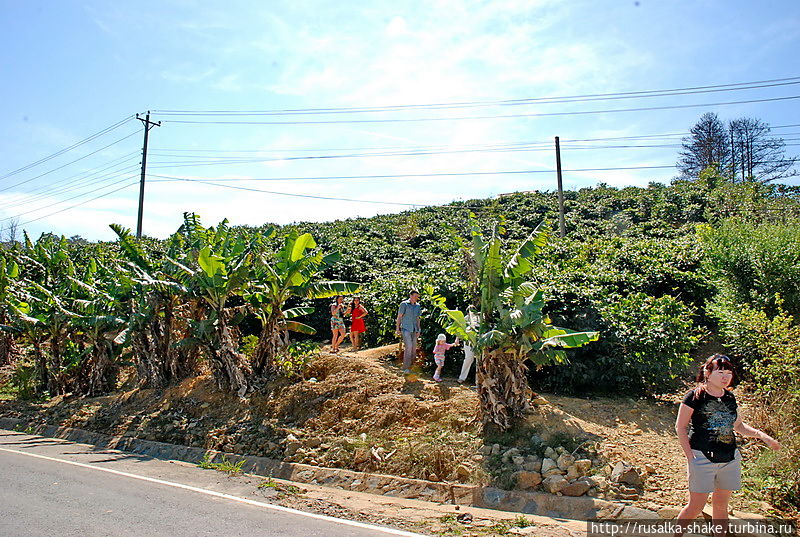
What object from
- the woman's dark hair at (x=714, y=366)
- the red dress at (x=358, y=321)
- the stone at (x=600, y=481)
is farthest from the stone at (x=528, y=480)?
the red dress at (x=358, y=321)

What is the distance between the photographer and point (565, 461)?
7.35 metres

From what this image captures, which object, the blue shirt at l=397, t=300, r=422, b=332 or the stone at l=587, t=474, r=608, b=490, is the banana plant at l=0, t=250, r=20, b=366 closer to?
the blue shirt at l=397, t=300, r=422, b=332

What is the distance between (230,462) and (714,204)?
25493 millimetres

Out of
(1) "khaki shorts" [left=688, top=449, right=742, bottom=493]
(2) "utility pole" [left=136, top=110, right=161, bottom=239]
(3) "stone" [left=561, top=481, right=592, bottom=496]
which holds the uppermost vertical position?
(2) "utility pole" [left=136, top=110, right=161, bottom=239]

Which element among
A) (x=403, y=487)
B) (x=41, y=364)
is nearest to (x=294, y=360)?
(x=403, y=487)

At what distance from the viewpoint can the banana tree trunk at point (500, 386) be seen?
335 inches

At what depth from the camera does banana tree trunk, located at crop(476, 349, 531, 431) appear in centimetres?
850

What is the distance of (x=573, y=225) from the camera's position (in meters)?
31.9

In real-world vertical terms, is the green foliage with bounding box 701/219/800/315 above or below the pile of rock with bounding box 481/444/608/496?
above

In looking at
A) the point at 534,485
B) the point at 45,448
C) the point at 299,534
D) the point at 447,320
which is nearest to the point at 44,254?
the point at 45,448

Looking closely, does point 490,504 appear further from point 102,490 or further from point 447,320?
Result: point 102,490

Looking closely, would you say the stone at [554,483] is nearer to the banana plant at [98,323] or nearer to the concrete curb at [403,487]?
the concrete curb at [403,487]

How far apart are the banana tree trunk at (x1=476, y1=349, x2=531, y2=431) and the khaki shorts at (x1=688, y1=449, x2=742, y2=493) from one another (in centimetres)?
350

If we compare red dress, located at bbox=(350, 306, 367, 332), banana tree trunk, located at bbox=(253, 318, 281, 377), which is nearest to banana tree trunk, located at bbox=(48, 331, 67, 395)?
banana tree trunk, located at bbox=(253, 318, 281, 377)
